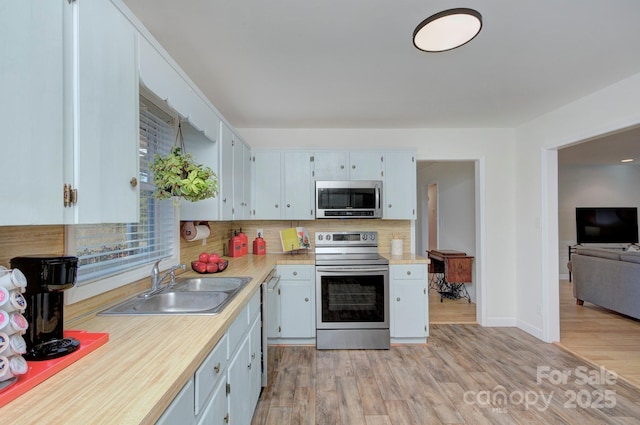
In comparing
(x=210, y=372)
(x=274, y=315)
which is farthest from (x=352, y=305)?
(x=210, y=372)

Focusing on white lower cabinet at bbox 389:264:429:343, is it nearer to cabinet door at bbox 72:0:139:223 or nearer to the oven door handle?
the oven door handle

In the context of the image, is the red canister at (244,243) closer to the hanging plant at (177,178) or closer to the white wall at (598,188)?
the hanging plant at (177,178)

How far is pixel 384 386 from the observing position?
2.36m

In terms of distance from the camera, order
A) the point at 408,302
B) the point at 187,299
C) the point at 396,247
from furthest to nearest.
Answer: the point at 396,247
the point at 408,302
the point at 187,299

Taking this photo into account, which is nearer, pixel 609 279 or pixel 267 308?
pixel 267 308

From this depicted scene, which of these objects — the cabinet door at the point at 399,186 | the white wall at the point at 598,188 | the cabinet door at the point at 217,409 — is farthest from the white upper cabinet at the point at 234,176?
the white wall at the point at 598,188

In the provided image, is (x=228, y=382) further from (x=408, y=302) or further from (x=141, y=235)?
(x=408, y=302)

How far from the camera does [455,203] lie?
518 cm

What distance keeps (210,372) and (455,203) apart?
4.95m

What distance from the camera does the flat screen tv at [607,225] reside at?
20.5ft

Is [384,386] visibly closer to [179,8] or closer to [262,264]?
[262,264]

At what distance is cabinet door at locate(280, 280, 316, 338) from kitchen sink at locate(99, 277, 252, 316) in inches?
39.4

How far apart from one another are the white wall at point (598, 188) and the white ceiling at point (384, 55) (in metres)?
4.59

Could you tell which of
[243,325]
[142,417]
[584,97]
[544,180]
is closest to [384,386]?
[243,325]
